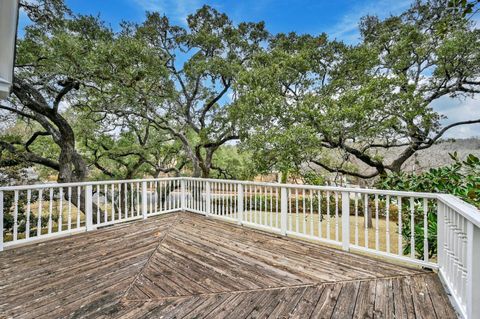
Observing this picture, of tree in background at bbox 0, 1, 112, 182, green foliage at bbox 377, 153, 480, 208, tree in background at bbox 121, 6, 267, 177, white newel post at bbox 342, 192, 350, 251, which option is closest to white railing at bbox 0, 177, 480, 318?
white newel post at bbox 342, 192, 350, 251

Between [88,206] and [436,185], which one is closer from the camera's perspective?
[436,185]

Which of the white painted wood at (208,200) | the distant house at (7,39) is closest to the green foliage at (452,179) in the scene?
the white painted wood at (208,200)

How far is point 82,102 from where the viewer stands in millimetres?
7273

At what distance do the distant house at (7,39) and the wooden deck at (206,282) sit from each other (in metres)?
2.07

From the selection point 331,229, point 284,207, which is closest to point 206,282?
point 284,207

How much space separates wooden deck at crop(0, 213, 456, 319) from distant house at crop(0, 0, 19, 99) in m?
2.07

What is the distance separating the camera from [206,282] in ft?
8.18

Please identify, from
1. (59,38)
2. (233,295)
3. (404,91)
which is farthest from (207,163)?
(233,295)

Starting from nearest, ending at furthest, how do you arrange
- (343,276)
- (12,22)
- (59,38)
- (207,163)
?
(12,22), (343,276), (59,38), (207,163)

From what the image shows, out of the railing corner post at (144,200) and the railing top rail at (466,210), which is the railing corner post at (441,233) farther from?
the railing corner post at (144,200)

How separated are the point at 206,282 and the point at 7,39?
313cm

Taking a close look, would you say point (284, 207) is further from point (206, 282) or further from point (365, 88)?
point (365, 88)

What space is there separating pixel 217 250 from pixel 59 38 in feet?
17.3

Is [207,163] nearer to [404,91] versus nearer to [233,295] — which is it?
[404,91]
